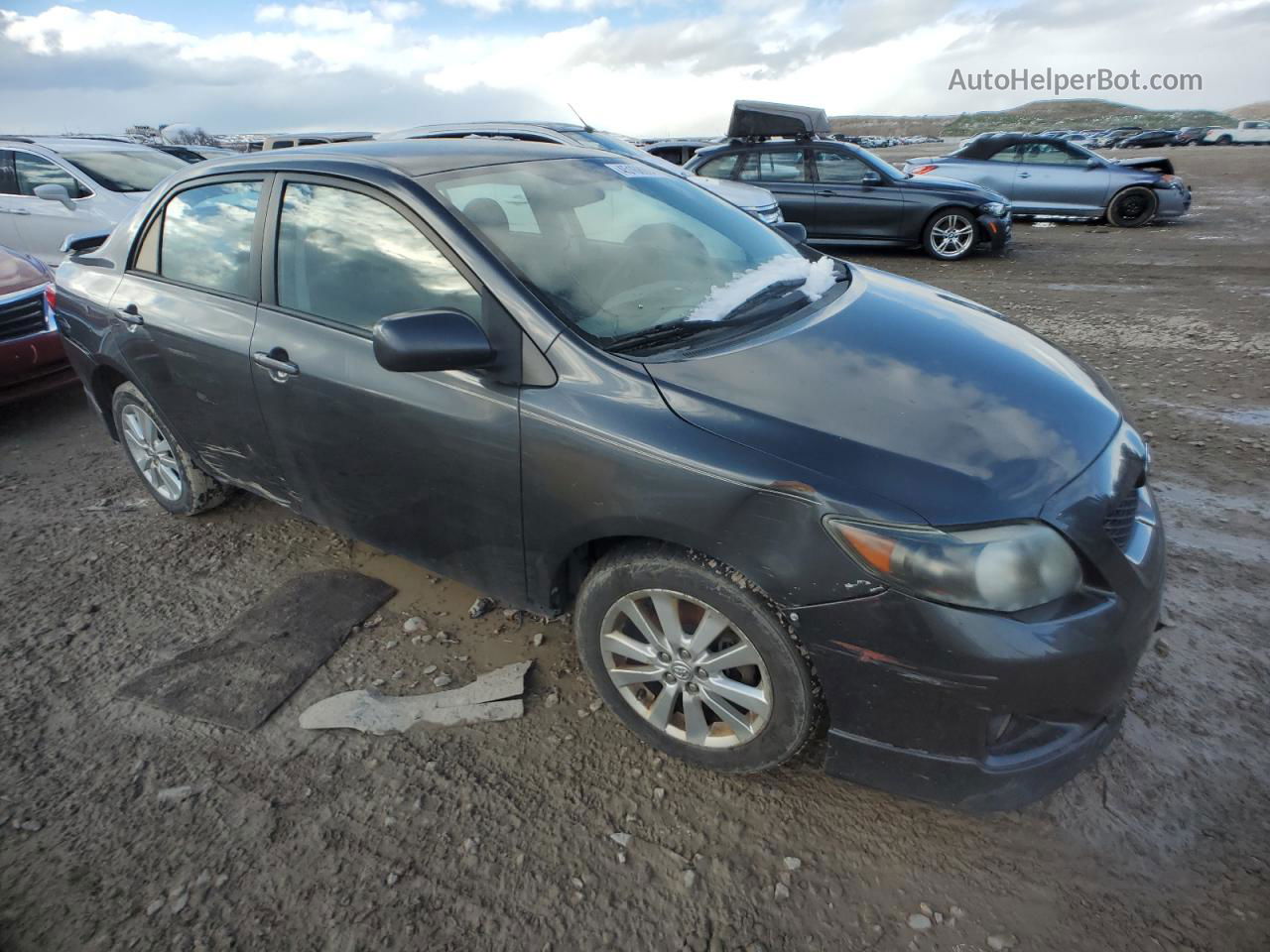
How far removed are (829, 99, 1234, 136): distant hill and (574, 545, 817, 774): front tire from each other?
312 ft

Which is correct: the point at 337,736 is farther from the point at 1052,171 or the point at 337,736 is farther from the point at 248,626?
the point at 1052,171

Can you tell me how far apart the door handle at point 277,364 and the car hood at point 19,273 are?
3.87 m

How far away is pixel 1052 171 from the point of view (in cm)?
1192

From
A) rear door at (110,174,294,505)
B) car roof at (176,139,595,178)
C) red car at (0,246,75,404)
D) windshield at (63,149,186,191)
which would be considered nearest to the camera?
car roof at (176,139,595,178)

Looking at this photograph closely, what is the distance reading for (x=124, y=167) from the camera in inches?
326

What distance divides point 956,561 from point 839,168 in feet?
30.7

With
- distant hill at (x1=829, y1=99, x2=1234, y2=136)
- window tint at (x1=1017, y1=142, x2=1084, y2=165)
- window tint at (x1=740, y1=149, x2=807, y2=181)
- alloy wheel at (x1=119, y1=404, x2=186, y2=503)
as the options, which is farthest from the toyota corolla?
distant hill at (x1=829, y1=99, x2=1234, y2=136)

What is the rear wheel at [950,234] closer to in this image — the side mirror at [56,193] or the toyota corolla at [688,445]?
the toyota corolla at [688,445]

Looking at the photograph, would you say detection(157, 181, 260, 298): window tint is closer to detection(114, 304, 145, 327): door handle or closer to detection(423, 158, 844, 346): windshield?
detection(114, 304, 145, 327): door handle

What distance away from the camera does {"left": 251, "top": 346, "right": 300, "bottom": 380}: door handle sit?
264 centimetres

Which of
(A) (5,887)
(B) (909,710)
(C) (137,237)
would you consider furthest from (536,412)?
(C) (137,237)

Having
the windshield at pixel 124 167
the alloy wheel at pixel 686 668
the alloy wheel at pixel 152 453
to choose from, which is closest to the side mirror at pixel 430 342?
the alloy wheel at pixel 686 668

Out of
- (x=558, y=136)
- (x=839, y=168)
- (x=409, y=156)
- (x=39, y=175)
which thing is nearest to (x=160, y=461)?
(x=409, y=156)

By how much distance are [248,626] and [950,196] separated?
9283 mm
